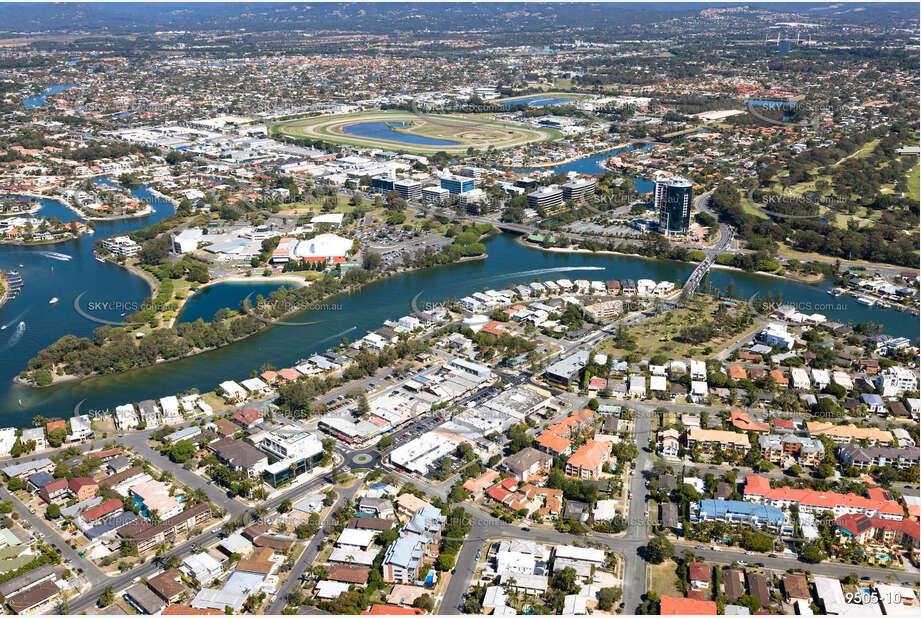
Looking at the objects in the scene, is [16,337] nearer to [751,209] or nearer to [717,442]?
[717,442]

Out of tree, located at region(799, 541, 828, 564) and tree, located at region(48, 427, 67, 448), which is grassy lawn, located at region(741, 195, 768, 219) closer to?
tree, located at region(799, 541, 828, 564)

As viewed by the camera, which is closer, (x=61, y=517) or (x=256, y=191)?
(x=61, y=517)

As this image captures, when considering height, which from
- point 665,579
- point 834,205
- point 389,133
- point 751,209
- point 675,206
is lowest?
point 665,579

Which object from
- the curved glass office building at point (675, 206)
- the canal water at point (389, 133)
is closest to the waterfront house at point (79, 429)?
the curved glass office building at point (675, 206)

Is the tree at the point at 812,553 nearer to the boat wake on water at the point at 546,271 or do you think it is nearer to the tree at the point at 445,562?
the tree at the point at 445,562

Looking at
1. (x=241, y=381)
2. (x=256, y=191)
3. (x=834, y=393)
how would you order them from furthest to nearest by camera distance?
(x=256, y=191) → (x=241, y=381) → (x=834, y=393)

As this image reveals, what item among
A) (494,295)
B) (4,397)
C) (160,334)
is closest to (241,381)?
(160,334)

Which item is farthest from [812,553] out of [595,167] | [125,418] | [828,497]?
[595,167]

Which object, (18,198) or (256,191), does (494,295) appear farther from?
(18,198)
